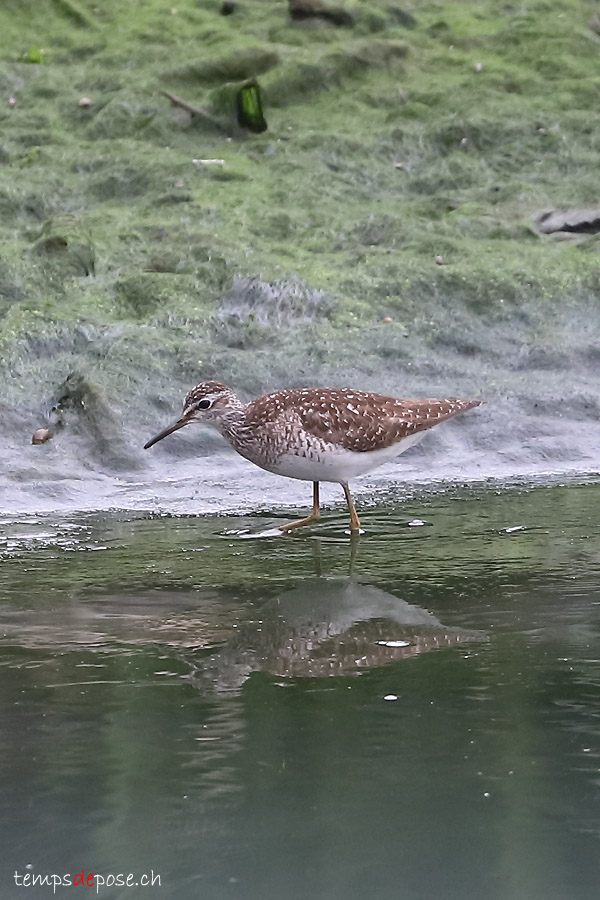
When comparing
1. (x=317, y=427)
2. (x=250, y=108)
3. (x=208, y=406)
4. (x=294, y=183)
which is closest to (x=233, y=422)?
(x=208, y=406)

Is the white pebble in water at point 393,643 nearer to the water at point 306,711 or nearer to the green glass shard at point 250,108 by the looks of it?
the water at point 306,711

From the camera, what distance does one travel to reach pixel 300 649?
5.16 m

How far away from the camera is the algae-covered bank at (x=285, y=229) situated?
871 cm

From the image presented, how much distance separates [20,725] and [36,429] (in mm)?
4286

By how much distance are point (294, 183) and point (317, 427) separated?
4.24 meters

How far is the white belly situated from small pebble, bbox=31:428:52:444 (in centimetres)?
145

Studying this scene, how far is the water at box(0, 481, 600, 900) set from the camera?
3461 mm

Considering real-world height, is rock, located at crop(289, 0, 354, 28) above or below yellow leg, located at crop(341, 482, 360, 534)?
above

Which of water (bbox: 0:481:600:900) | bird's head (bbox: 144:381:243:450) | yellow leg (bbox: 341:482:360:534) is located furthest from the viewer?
bird's head (bbox: 144:381:243:450)

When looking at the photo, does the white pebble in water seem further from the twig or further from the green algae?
the twig

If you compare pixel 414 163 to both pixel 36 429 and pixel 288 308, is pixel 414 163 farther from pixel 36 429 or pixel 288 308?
pixel 36 429

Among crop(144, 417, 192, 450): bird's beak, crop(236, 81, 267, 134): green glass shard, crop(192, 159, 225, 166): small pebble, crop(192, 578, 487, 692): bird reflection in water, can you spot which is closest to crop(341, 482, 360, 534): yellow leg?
crop(144, 417, 192, 450): bird's beak

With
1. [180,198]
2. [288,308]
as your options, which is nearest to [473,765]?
[288,308]

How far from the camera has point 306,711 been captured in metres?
4.43
